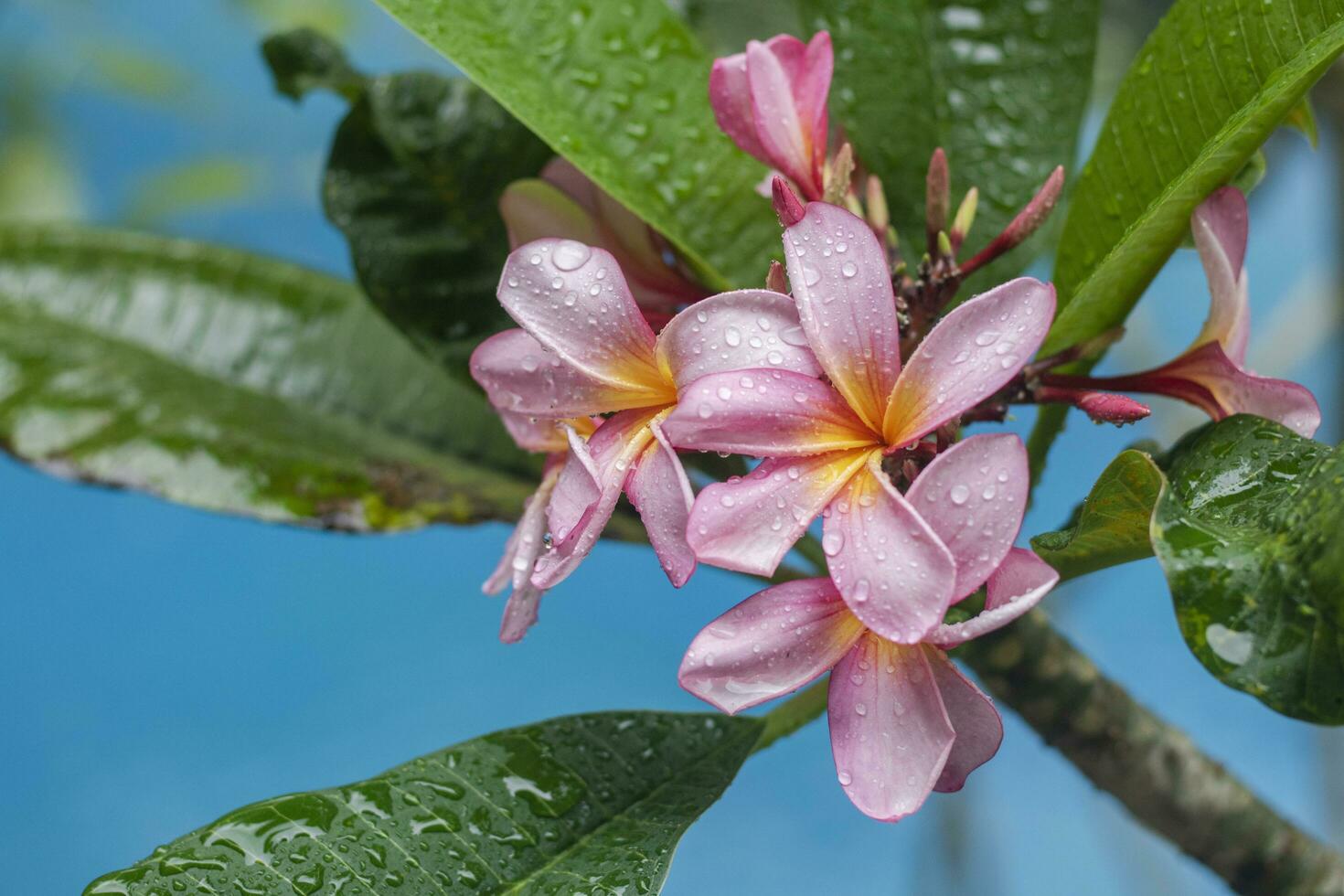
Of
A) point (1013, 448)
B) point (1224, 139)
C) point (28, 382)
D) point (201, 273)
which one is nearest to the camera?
point (1013, 448)

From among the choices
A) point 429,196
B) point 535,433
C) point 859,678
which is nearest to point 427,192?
point 429,196

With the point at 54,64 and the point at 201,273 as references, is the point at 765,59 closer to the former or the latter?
the point at 201,273

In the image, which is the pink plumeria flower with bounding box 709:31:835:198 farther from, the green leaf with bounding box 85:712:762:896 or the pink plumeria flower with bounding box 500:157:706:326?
the green leaf with bounding box 85:712:762:896

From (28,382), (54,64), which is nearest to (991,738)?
(28,382)

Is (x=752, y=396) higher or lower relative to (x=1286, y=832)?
higher

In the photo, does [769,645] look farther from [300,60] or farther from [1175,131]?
[300,60]

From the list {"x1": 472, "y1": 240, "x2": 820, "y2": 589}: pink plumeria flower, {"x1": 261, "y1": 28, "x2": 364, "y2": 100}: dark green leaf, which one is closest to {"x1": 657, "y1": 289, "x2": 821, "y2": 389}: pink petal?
{"x1": 472, "y1": 240, "x2": 820, "y2": 589}: pink plumeria flower

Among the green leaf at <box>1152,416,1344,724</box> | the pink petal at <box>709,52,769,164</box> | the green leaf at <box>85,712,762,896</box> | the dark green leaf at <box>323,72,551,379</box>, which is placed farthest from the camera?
the dark green leaf at <box>323,72,551,379</box>
